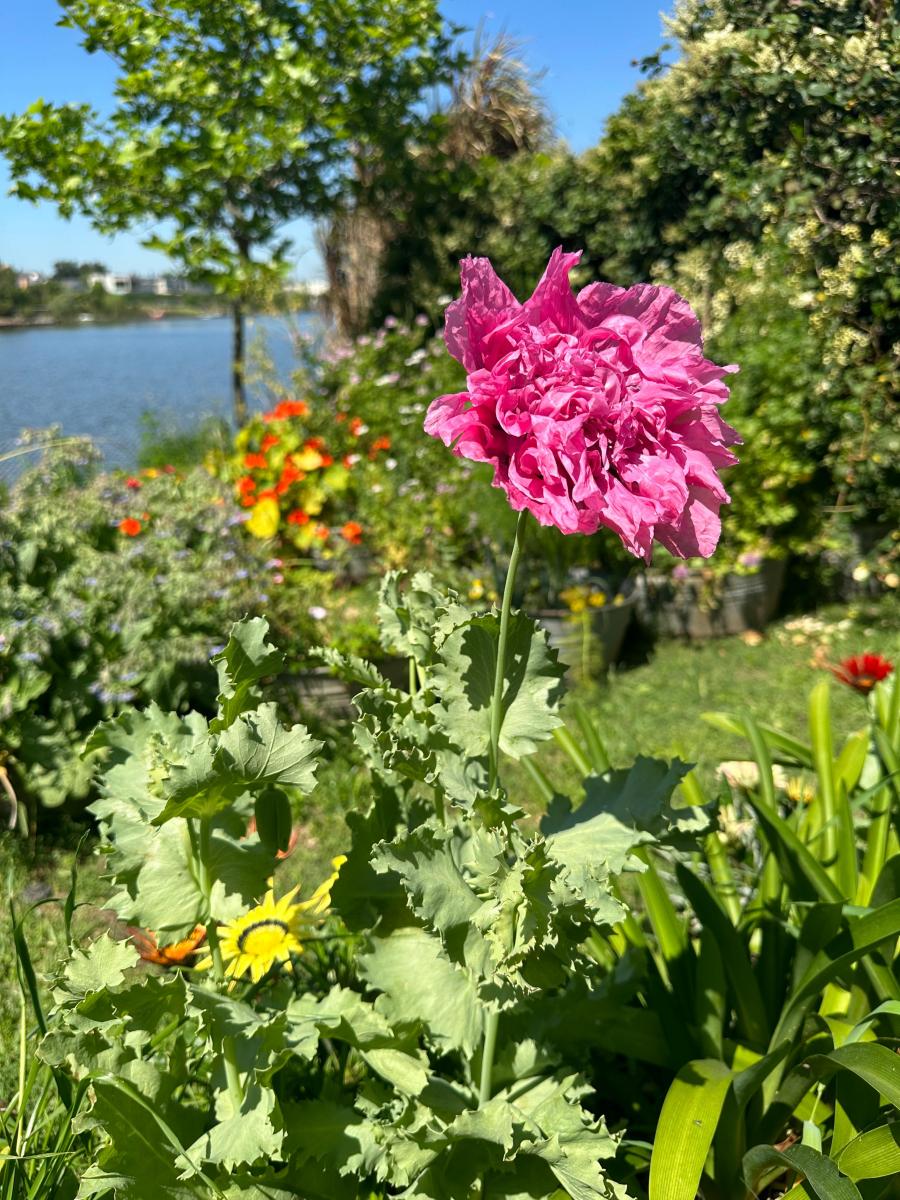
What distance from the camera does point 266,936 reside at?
157cm

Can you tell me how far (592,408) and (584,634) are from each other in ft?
10.3

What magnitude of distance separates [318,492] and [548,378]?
160 inches

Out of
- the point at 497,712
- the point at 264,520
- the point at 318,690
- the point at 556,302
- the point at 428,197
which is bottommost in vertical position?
the point at 318,690

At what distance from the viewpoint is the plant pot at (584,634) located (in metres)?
3.92

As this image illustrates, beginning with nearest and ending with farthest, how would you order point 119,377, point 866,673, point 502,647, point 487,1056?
point 502,647
point 487,1056
point 866,673
point 119,377

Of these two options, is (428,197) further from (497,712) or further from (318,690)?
(497,712)

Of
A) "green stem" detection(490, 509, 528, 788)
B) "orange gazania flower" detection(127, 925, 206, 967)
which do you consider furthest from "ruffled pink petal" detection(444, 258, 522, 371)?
"orange gazania flower" detection(127, 925, 206, 967)

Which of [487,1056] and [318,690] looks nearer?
[487,1056]

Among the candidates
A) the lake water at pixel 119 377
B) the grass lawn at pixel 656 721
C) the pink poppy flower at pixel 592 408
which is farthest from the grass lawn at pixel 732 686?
the lake water at pixel 119 377

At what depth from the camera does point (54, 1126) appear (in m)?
1.27

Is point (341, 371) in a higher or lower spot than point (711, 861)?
higher

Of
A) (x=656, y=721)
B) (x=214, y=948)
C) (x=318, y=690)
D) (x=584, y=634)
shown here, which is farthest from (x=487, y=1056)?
(x=584, y=634)

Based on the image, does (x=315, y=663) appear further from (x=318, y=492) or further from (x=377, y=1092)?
(x=377, y=1092)

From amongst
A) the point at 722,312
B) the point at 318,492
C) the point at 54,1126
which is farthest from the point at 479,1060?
the point at 722,312
